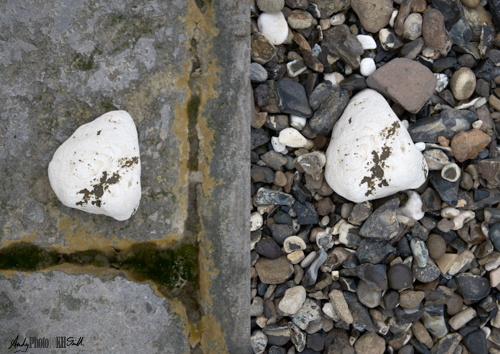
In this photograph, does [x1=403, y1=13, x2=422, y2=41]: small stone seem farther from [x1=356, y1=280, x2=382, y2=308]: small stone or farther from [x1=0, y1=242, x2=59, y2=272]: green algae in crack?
[x1=0, y1=242, x2=59, y2=272]: green algae in crack

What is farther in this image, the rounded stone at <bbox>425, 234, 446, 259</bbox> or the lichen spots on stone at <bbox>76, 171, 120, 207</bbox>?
the rounded stone at <bbox>425, 234, 446, 259</bbox>

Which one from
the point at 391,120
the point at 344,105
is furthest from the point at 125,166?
the point at 391,120

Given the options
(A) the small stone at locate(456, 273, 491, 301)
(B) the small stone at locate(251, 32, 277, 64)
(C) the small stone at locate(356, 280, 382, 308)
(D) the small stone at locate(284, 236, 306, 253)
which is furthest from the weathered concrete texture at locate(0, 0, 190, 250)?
(A) the small stone at locate(456, 273, 491, 301)

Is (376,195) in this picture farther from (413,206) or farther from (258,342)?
(258,342)

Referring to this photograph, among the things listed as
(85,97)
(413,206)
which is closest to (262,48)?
(85,97)

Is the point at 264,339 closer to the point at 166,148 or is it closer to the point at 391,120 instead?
the point at 166,148

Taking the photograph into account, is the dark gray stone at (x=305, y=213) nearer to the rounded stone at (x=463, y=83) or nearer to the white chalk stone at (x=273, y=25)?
the white chalk stone at (x=273, y=25)
